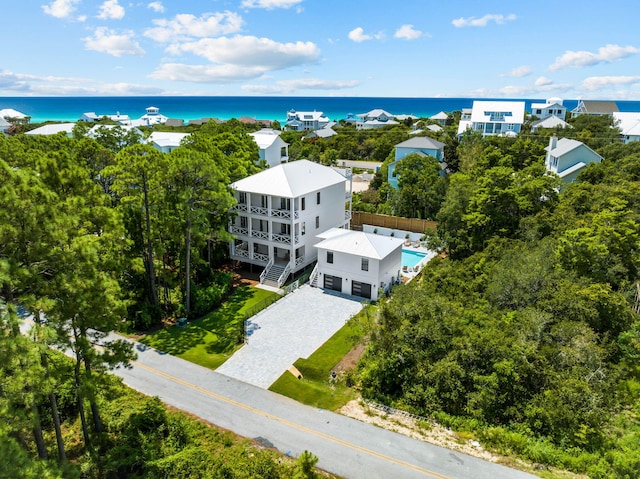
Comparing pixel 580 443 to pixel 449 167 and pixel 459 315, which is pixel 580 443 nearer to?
pixel 459 315

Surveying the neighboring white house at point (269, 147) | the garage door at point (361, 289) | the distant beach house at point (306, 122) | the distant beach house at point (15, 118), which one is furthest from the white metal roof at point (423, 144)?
the distant beach house at point (15, 118)

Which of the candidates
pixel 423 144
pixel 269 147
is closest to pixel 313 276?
pixel 269 147

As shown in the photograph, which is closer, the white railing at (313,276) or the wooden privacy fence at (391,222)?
the white railing at (313,276)

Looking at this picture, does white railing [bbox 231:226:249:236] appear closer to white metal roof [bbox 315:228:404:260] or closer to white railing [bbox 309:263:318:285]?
white metal roof [bbox 315:228:404:260]

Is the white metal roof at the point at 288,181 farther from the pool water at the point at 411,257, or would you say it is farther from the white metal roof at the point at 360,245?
the pool water at the point at 411,257

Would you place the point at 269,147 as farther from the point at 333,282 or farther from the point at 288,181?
the point at 333,282

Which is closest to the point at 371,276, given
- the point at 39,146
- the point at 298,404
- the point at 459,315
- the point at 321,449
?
the point at 459,315

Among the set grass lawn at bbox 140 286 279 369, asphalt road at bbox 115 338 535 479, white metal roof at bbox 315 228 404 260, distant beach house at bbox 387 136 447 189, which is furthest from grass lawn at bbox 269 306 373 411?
distant beach house at bbox 387 136 447 189
